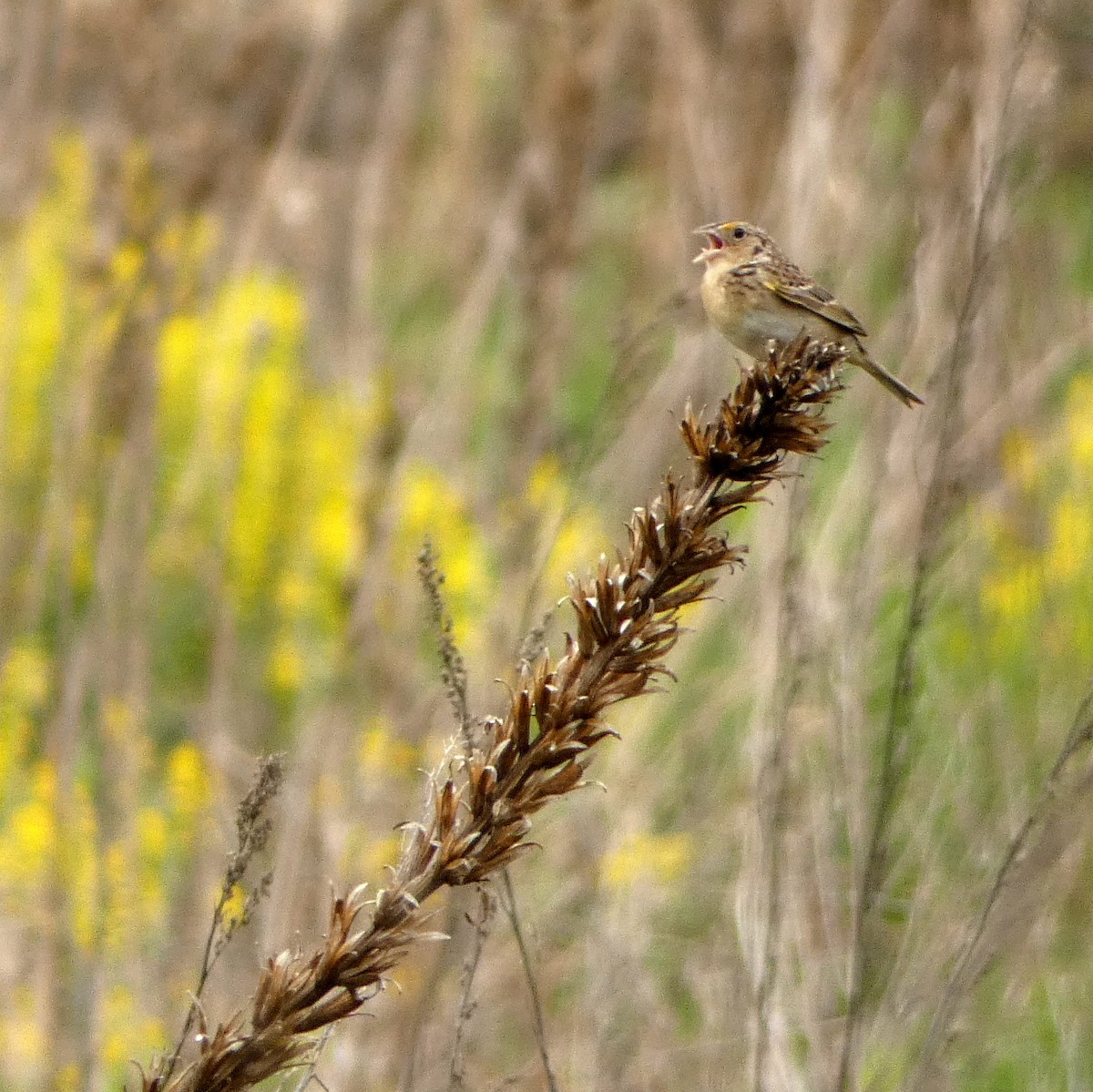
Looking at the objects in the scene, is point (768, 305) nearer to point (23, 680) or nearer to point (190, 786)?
point (190, 786)

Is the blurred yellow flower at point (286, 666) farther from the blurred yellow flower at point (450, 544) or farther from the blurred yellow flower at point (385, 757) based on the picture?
the blurred yellow flower at point (385, 757)

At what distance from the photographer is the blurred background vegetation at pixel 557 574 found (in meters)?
2.54

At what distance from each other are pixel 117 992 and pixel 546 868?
99cm

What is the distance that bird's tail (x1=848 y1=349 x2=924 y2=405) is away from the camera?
9.28 feet

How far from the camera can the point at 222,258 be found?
454cm

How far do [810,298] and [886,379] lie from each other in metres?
0.19

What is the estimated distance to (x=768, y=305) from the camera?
297 centimetres

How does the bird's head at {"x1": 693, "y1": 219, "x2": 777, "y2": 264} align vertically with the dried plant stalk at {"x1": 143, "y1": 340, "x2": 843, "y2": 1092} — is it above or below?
above

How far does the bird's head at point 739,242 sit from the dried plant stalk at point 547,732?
1.68 meters

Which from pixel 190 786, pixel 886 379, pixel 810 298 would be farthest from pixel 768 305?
pixel 190 786

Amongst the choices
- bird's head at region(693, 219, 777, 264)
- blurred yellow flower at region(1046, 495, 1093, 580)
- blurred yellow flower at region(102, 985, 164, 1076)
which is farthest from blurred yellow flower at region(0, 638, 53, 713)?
blurred yellow flower at region(1046, 495, 1093, 580)

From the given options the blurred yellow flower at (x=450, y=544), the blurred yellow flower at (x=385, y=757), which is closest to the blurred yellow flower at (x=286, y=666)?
the blurred yellow flower at (x=450, y=544)

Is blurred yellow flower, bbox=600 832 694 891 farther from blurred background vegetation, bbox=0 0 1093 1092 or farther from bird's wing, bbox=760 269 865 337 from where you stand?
bird's wing, bbox=760 269 865 337

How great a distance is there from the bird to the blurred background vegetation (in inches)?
4.2
